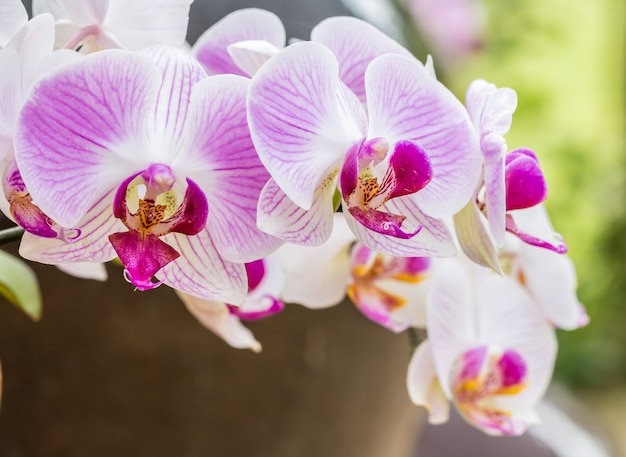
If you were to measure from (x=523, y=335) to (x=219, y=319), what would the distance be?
5.3 inches

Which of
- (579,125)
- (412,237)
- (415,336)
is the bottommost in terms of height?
(579,125)

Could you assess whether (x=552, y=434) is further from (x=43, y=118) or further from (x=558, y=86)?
(x=558, y=86)

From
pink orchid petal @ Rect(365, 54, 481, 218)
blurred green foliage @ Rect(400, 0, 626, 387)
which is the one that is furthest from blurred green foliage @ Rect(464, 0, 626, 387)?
pink orchid petal @ Rect(365, 54, 481, 218)

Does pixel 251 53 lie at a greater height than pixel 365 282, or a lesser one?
greater

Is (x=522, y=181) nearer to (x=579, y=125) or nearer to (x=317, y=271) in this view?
(x=317, y=271)

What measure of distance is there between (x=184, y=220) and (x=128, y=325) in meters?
0.22

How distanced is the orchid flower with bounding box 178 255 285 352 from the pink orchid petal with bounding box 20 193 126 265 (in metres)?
0.06

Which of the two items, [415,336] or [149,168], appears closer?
[149,168]

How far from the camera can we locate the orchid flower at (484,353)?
33cm

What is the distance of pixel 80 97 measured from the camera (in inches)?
8.4

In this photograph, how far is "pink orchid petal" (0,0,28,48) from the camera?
0.24 m

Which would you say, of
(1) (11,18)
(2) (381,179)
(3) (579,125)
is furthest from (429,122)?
(3) (579,125)

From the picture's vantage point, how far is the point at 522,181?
25cm

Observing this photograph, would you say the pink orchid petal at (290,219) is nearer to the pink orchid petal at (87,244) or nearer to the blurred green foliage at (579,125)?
the pink orchid petal at (87,244)
